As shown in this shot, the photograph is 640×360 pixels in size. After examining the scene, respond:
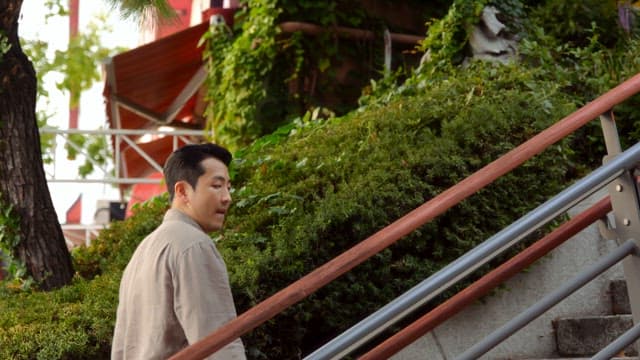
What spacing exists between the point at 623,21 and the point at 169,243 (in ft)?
22.1

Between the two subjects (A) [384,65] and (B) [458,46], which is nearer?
(B) [458,46]

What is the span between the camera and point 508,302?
5.44 metres

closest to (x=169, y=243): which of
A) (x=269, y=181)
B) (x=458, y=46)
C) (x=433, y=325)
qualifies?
(x=433, y=325)

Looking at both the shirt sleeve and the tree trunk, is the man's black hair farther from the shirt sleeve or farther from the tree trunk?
the tree trunk

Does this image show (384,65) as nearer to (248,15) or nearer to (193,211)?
(248,15)

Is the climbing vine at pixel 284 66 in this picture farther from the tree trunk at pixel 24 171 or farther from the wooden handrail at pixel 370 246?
the wooden handrail at pixel 370 246

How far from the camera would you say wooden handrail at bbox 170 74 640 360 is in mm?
2816

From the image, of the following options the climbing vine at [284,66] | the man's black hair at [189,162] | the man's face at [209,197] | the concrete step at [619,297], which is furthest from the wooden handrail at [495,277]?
the climbing vine at [284,66]

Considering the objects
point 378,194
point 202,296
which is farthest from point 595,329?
point 202,296

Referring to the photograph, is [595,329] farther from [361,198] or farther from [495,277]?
[361,198]

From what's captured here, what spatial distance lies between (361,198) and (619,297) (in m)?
1.34

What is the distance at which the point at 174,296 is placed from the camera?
3.17m

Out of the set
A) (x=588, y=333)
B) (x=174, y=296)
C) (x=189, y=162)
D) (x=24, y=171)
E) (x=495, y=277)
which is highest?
(x=189, y=162)

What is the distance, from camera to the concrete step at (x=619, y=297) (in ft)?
16.6
